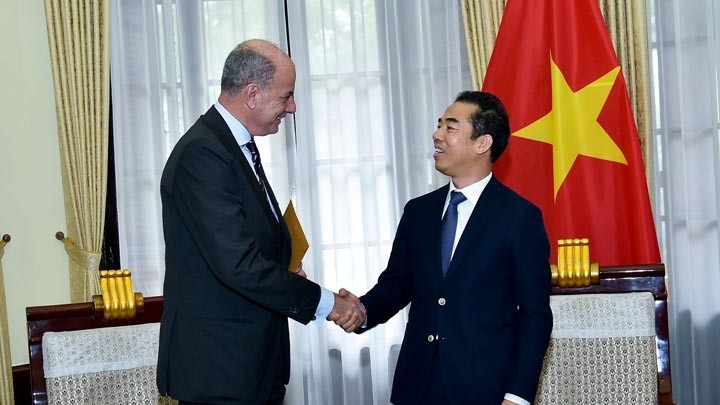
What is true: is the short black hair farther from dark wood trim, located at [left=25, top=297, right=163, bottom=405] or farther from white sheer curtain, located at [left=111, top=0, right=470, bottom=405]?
white sheer curtain, located at [left=111, top=0, right=470, bottom=405]

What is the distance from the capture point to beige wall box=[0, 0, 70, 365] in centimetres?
499

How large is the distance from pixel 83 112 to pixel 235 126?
2528mm

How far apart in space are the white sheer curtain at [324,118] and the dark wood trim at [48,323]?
1.69 m

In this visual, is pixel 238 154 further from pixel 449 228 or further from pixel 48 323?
pixel 48 323

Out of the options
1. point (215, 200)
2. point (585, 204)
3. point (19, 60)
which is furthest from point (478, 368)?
point (19, 60)

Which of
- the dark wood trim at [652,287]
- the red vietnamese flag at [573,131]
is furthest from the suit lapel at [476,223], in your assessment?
→ the red vietnamese flag at [573,131]

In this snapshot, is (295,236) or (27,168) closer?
(295,236)

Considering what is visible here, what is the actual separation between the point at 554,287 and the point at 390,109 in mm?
1824

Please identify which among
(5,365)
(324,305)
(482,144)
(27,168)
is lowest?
(5,365)

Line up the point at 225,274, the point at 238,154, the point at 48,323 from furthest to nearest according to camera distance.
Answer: the point at 48,323
the point at 238,154
the point at 225,274

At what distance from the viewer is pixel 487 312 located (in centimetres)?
267

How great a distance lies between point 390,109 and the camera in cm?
503

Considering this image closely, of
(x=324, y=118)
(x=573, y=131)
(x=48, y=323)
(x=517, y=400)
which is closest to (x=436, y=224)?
(x=517, y=400)

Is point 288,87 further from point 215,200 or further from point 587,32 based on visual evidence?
point 587,32
